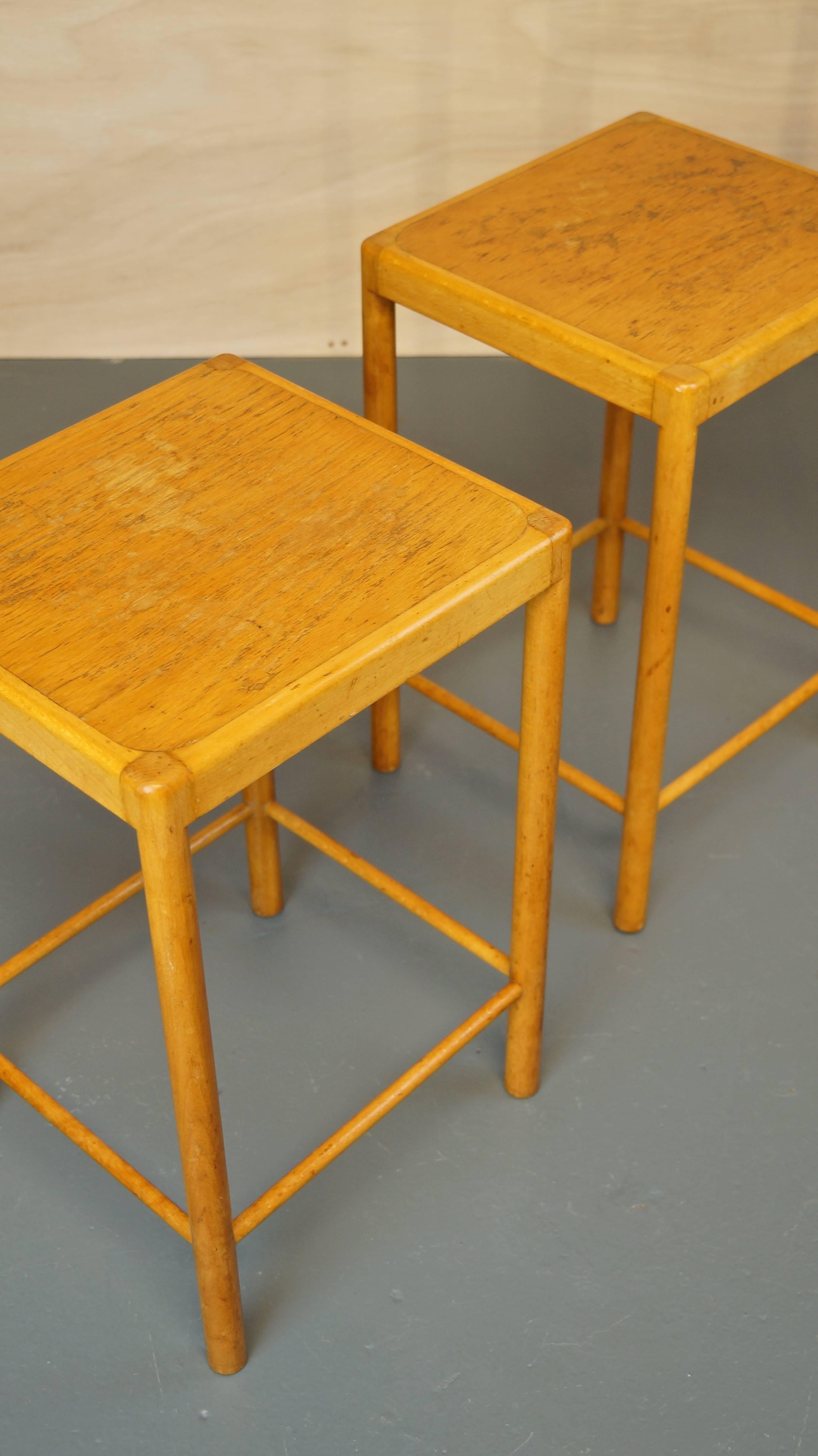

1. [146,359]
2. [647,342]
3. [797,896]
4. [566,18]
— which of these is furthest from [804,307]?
[146,359]

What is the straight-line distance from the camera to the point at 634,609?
6.64 ft

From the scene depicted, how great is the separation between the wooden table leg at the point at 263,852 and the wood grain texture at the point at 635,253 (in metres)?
0.48

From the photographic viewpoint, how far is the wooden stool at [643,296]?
132 centimetres

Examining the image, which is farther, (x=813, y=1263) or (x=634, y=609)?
(x=634, y=609)

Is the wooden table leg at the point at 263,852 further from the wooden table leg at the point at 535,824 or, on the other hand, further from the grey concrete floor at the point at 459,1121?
the wooden table leg at the point at 535,824

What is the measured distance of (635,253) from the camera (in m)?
1.46

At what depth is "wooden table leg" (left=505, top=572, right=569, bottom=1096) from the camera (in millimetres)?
1180

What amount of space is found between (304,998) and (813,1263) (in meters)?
0.53

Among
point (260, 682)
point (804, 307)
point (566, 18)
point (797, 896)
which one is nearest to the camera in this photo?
point (260, 682)

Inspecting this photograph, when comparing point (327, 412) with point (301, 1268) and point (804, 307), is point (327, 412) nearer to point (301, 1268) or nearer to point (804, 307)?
point (804, 307)

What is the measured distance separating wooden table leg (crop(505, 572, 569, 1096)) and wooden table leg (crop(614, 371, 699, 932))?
0.16 m

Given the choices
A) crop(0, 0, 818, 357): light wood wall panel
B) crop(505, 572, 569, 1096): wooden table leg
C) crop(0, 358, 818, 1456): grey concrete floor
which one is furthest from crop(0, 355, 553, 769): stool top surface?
crop(0, 0, 818, 357): light wood wall panel

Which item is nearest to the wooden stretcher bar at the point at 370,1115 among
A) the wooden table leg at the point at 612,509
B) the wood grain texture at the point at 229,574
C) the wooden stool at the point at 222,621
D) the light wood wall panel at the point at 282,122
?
the wooden stool at the point at 222,621

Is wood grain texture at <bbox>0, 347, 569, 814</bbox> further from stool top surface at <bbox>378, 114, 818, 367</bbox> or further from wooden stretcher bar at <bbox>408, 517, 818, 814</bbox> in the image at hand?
wooden stretcher bar at <bbox>408, 517, 818, 814</bbox>
